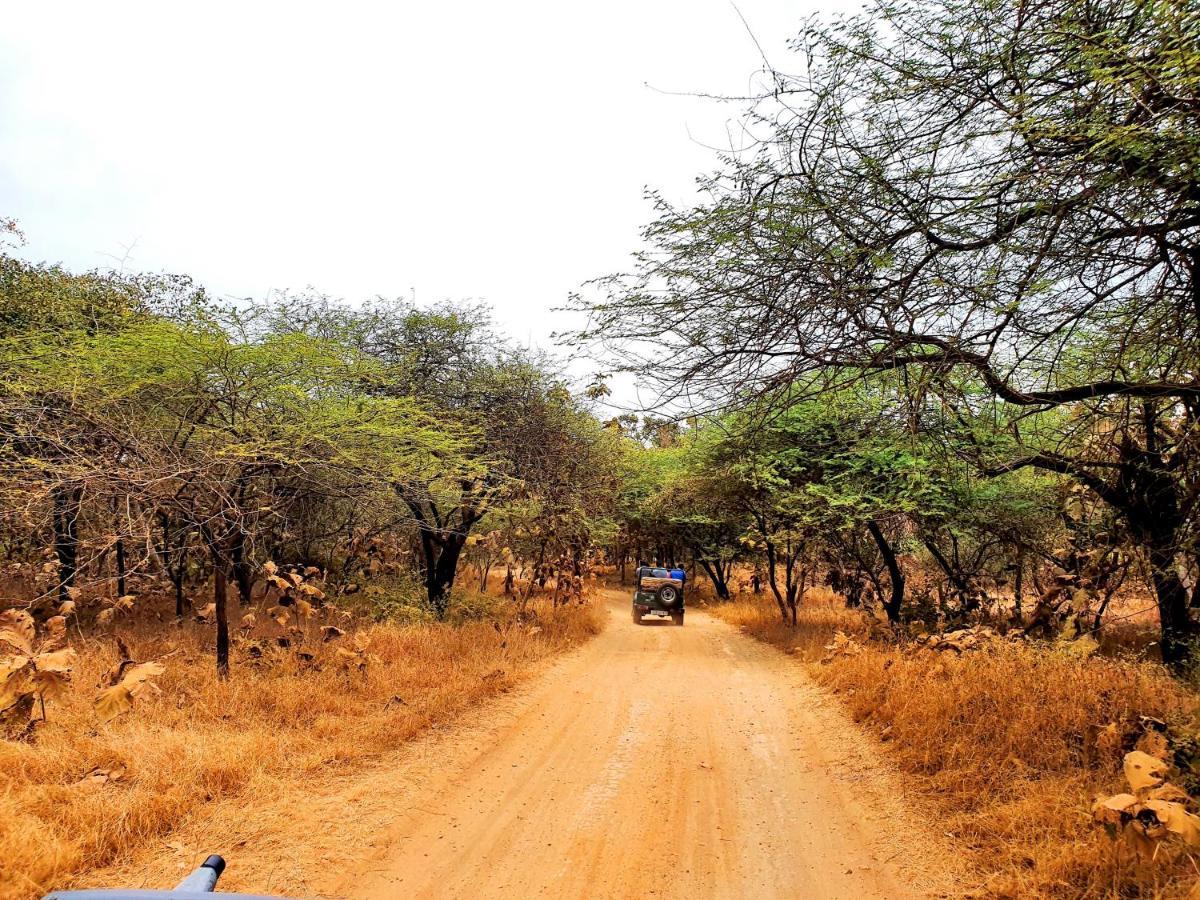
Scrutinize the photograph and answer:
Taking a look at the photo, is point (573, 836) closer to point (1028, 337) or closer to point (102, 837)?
point (102, 837)

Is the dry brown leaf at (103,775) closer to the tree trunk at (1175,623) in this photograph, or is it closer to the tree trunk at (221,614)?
the tree trunk at (221,614)

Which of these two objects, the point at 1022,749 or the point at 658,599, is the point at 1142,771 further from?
the point at 658,599

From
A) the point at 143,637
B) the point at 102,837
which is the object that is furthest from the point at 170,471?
the point at 143,637

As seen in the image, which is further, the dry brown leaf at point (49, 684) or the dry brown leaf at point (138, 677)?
the dry brown leaf at point (138, 677)

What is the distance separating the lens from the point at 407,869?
3.80 metres

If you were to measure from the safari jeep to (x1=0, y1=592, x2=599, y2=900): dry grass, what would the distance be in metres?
8.44

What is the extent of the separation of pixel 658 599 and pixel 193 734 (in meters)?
13.3

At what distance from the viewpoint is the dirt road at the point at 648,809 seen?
3.74 m

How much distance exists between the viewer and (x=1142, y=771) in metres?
2.96

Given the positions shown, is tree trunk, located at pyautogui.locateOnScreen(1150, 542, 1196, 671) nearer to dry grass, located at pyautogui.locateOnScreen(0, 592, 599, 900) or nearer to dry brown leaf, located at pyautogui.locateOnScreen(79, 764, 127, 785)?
dry grass, located at pyautogui.locateOnScreen(0, 592, 599, 900)

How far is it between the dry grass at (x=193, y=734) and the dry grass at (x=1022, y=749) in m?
4.70

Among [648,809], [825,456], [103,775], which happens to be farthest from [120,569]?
[825,456]

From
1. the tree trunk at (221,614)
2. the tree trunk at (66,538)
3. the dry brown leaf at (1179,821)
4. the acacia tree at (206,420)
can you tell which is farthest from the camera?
the tree trunk at (66,538)

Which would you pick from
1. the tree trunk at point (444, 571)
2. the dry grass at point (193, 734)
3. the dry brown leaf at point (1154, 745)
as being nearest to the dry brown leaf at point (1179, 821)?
the dry brown leaf at point (1154, 745)
